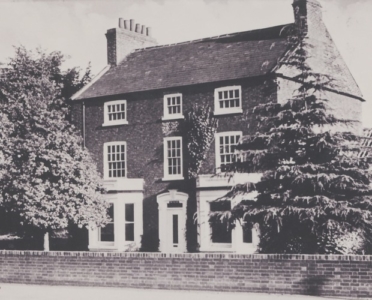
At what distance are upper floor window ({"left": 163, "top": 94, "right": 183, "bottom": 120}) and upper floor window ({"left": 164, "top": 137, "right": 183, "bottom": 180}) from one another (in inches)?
45.3

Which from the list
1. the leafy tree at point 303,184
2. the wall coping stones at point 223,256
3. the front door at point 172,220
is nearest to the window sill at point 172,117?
the front door at point 172,220

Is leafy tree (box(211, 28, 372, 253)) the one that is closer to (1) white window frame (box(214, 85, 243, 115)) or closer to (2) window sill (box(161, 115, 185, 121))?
(1) white window frame (box(214, 85, 243, 115))

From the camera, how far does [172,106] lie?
2922cm

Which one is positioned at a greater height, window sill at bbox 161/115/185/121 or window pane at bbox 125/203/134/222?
window sill at bbox 161/115/185/121

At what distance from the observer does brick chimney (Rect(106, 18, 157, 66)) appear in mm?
33656

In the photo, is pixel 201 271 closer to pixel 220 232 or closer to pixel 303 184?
pixel 303 184

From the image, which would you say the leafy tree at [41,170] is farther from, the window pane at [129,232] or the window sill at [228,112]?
the window sill at [228,112]

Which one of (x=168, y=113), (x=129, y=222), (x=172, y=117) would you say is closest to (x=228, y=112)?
(x=172, y=117)

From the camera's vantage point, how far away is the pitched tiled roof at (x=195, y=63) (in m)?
27.7

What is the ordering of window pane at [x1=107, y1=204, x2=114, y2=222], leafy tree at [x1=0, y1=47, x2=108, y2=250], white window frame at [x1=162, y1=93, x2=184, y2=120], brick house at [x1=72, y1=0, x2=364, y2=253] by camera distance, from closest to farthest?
leafy tree at [x1=0, y1=47, x2=108, y2=250], brick house at [x1=72, y1=0, x2=364, y2=253], white window frame at [x1=162, y1=93, x2=184, y2=120], window pane at [x1=107, y1=204, x2=114, y2=222]

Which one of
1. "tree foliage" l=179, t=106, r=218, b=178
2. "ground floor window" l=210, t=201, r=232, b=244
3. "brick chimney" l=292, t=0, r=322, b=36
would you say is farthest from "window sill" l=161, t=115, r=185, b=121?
"brick chimney" l=292, t=0, r=322, b=36

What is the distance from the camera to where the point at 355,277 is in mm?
13562

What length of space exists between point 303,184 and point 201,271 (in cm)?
424

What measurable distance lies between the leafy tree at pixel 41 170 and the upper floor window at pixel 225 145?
5.86m
